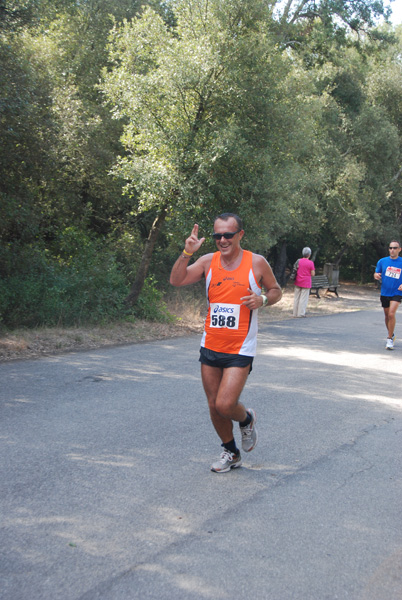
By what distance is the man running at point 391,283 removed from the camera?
11500 millimetres

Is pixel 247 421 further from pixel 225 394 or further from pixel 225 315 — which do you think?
pixel 225 315

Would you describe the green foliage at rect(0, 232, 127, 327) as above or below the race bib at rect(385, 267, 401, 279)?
below

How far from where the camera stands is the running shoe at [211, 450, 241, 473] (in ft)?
15.6

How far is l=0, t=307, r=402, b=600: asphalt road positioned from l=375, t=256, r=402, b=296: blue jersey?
389cm

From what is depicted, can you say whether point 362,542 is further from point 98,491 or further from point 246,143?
point 246,143

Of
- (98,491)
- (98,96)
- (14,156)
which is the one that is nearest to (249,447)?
(98,491)

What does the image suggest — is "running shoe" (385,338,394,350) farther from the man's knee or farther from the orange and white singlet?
the man's knee

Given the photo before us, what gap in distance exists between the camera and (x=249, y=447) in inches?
198

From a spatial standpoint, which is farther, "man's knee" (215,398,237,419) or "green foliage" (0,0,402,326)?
"green foliage" (0,0,402,326)

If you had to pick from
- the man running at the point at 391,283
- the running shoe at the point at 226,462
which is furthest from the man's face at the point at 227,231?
the man running at the point at 391,283

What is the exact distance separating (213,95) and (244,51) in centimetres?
105

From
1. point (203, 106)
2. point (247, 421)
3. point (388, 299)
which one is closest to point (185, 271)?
point (247, 421)

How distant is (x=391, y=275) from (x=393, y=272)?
7 centimetres

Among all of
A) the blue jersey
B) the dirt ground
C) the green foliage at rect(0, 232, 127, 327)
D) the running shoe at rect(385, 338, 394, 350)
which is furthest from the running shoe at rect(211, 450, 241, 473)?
the blue jersey
